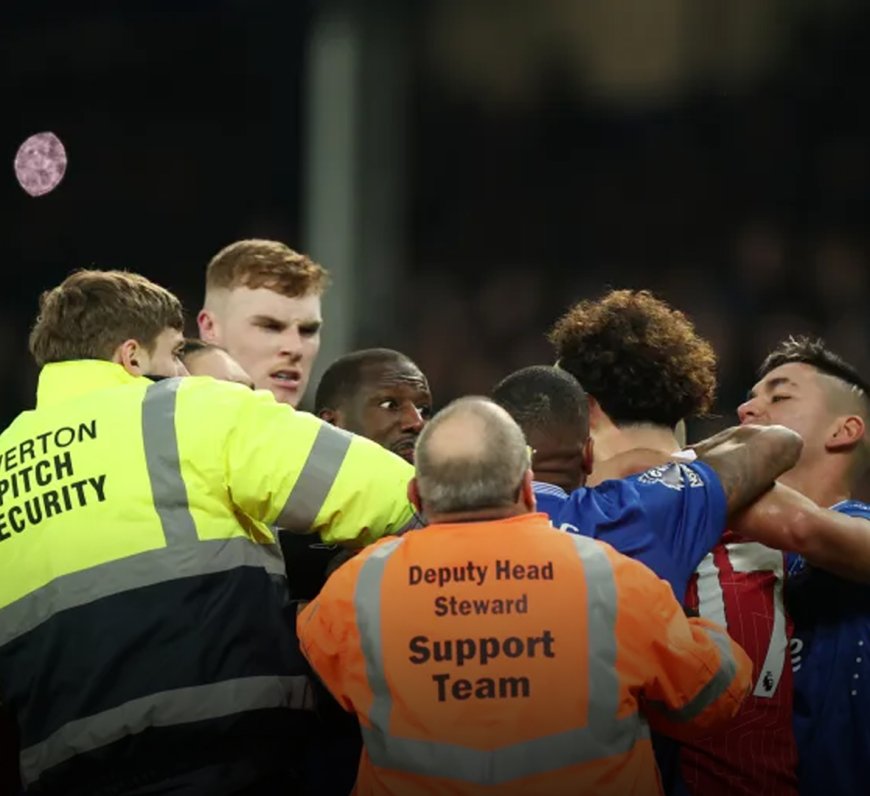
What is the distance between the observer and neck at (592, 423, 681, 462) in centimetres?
349

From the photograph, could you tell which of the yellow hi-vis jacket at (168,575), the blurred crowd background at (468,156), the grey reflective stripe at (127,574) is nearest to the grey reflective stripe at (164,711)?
the yellow hi-vis jacket at (168,575)

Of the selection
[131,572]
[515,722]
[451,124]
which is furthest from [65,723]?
[451,124]

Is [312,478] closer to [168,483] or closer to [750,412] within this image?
[168,483]

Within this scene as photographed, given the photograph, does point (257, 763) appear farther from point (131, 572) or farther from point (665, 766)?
point (665, 766)

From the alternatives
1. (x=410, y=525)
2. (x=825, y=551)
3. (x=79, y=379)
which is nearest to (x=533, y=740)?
(x=410, y=525)

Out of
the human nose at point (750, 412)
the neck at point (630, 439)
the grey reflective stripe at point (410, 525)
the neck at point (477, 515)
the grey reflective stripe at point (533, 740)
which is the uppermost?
the neck at point (477, 515)

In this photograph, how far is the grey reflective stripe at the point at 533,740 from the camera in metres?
2.71

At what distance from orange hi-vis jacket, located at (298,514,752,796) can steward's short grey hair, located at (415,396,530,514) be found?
5 centimetres

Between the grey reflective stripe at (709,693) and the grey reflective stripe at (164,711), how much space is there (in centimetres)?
77

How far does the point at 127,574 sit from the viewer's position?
3.09 meters

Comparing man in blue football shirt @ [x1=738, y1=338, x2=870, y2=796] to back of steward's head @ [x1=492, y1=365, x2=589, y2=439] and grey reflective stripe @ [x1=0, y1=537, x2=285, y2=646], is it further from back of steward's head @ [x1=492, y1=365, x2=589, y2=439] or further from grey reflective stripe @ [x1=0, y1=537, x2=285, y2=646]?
grey reflective stripe @ [x1=0, y1=537, x2=285, y2=646]

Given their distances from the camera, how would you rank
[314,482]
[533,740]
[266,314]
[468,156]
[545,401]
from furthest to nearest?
[468,156] < [266,314] < [545,401] < [314,482] < [533,740]

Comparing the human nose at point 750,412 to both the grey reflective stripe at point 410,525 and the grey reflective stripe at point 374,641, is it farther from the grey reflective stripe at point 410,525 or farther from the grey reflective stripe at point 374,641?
the grey reflective stripe at point 374,641

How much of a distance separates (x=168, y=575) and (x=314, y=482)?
13.2 inches
